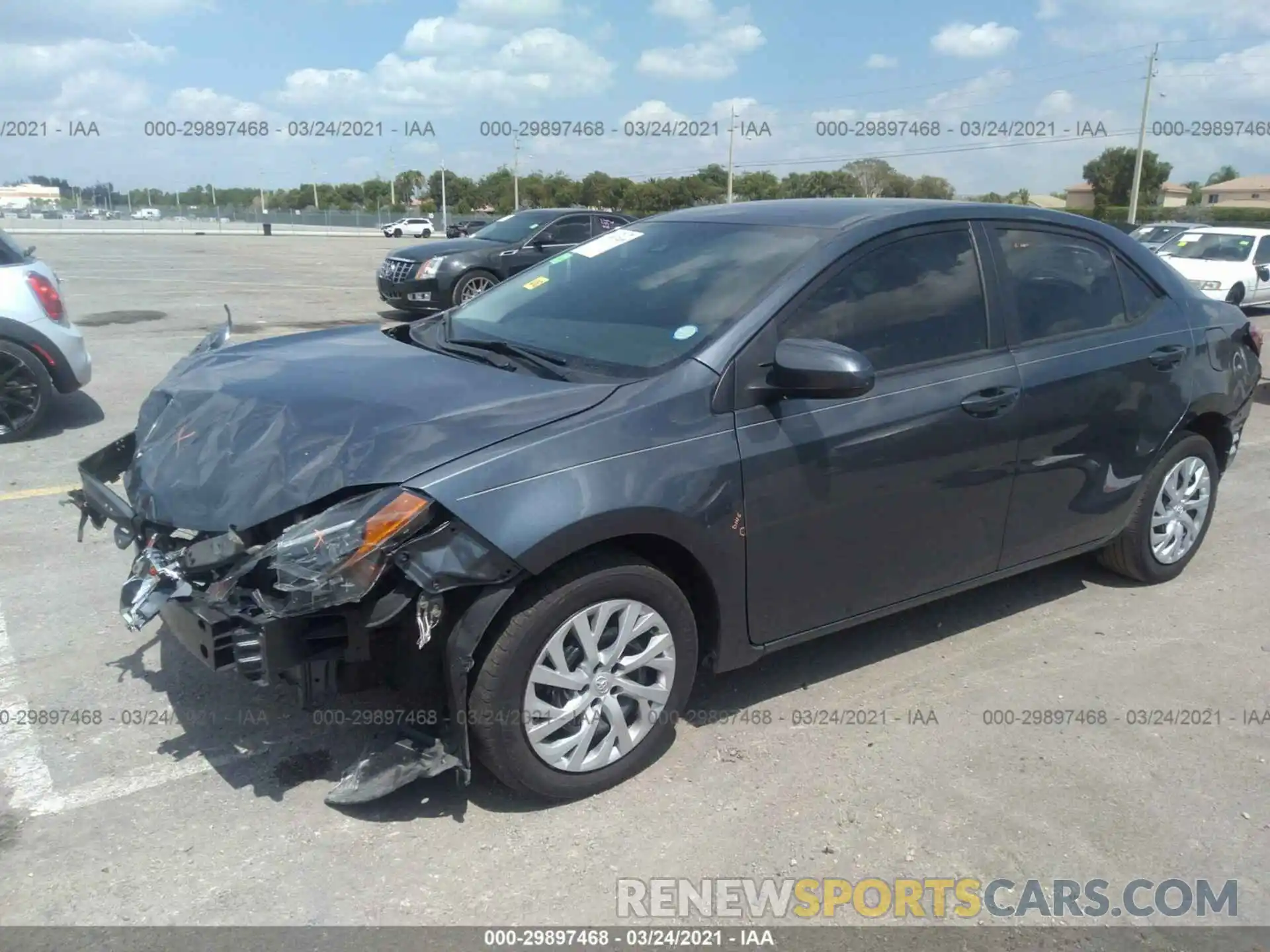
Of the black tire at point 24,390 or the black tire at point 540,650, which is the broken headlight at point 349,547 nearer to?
the black tire at point 540,650

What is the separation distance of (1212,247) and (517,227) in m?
12.1

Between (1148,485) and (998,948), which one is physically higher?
(1148,485)

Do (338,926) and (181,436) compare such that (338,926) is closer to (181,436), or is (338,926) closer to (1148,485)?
(181,436)

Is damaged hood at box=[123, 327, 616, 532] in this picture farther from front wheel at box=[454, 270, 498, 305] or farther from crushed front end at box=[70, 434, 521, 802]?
front wheel at box=[454, 270, 498, 305]

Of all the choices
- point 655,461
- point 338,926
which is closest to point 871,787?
point 655,461

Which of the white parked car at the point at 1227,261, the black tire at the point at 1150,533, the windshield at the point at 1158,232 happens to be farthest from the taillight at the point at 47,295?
the windshield at the point at 1158,232

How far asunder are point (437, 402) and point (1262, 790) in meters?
2.97

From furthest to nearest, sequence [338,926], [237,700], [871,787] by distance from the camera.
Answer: [237,700] → [871,787] → [338,926]

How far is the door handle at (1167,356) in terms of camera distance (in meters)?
4.64

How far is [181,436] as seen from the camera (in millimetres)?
3504

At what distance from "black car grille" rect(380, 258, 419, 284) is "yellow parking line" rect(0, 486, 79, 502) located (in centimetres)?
792

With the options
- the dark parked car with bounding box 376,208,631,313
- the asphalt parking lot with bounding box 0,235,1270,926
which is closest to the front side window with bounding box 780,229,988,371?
the asphalt parking lot with bounding box 0,235,1270,926

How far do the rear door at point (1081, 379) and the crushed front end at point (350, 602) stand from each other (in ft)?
7.73

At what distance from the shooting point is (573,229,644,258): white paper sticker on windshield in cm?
443
